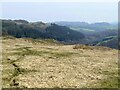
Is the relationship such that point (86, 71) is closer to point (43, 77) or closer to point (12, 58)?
point (43, 77)

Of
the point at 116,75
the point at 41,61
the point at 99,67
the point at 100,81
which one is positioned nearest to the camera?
the point at 100,81

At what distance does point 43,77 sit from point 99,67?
285 inches

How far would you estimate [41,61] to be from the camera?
1375 inches

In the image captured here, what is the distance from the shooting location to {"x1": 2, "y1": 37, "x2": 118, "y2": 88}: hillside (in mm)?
25828

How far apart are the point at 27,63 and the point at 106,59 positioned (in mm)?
9799

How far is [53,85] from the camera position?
82.6 feet

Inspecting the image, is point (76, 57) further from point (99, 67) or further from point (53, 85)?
point (53, 85)

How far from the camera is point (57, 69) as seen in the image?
30953 mm

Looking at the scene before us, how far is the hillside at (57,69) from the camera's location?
25828 mm

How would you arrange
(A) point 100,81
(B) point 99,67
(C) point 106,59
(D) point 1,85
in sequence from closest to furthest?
(D) point 1,85, (A) point 100,81, (B) point 99,67, (C) point 106,59

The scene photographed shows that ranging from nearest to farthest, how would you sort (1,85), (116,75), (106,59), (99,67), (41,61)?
1. (1,85)
2. (116,75)
3. (99,67)
4. (41,61)
5. (106,59)

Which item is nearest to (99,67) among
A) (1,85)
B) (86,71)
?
(86,71)

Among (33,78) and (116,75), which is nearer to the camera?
(33,78)

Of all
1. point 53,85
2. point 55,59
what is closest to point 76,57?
point 55,59
